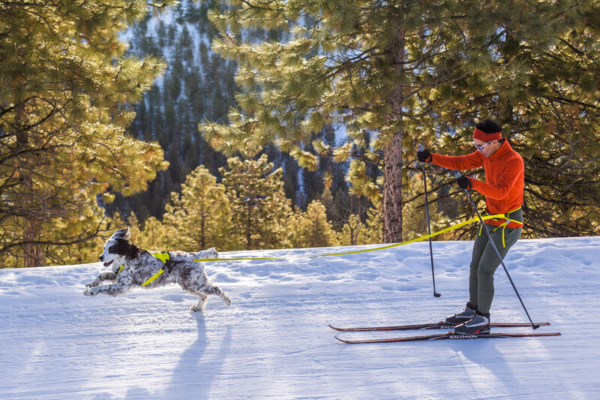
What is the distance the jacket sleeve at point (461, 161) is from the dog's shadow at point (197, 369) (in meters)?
3.01

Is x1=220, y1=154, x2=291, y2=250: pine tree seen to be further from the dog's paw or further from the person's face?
the person's face

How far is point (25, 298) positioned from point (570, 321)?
650cm

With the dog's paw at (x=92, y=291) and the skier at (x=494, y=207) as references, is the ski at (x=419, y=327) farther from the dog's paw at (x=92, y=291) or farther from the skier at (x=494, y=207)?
the dog's paw at (x=92, y=291)

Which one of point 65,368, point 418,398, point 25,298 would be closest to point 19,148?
point 25,298

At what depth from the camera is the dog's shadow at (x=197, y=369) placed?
3.14 m

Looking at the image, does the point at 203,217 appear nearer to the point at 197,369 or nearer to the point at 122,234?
the point at 122,234

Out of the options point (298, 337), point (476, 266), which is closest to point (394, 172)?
point (476, 266)

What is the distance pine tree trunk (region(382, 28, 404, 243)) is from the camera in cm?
870

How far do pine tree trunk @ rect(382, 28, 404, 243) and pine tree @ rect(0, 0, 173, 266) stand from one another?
5165mm

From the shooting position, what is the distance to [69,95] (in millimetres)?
8531

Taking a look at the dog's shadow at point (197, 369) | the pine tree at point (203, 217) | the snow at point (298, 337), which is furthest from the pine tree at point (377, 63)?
the pine tree at point (203, 217)

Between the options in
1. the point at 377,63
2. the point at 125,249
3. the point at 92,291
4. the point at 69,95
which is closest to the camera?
the point at 92,291

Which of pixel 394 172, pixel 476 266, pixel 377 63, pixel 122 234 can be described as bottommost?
pixel 476 266

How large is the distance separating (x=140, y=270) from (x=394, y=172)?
638cm
